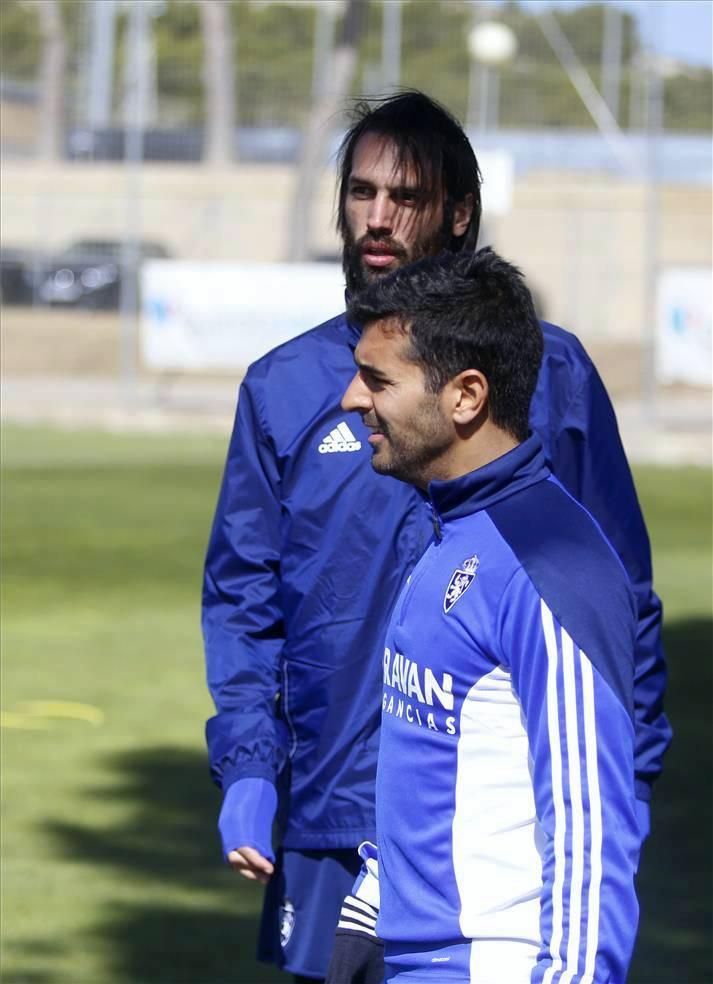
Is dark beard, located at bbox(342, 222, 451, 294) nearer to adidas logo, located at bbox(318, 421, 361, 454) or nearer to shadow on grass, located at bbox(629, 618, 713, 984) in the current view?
adidas logo, located at bbox(318, 421, 361, 454)

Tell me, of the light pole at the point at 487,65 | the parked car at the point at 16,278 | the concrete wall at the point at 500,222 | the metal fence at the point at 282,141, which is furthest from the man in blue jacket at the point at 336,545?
the parked car at the point at 16,278

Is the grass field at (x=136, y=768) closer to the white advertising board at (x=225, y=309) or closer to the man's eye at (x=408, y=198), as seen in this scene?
the man's eye at (x=408, y=198)

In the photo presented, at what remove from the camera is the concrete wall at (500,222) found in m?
30.1

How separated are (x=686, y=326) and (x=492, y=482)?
739 inches

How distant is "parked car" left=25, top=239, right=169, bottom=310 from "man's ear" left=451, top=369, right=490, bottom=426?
27.4 metres

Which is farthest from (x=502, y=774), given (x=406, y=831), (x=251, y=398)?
(x=251, y=398)

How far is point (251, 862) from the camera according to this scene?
301 cm

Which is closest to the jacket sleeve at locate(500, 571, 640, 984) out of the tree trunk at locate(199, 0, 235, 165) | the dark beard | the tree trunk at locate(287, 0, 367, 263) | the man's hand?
the man's hand

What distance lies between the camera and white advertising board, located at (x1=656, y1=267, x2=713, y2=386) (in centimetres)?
2042

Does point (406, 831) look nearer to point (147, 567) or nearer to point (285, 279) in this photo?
point (147, 567)

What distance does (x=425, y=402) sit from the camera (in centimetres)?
238

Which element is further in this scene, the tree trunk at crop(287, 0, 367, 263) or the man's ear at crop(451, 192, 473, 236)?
the tree trunk at crop(287, 0, 367, 263)

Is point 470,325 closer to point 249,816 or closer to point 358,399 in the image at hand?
point 358,399

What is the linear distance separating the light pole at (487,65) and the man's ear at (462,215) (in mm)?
25616
